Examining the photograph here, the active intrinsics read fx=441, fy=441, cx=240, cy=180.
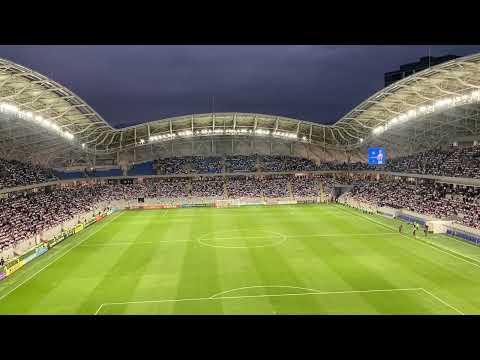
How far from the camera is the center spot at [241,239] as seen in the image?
39938 mm

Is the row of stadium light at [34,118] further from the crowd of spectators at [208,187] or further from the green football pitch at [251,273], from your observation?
the crowd of spectators at [208,187]

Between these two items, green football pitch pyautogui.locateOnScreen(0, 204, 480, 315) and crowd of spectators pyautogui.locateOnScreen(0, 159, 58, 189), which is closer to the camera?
green football pitch pyautogui.locateOnScreen(0, 204, 480, 315)

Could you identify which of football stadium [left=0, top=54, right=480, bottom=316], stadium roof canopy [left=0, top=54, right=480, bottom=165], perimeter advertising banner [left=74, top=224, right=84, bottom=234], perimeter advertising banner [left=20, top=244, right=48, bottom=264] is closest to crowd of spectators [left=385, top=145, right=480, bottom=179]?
football stadium [left=0, top=54, right=480, bottom=316]

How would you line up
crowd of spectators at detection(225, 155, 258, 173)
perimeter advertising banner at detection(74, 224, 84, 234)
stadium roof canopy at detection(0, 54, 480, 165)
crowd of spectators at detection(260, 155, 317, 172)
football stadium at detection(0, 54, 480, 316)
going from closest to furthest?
football stadium at detection(0, 54, 480, 316), stadium roof canopy at detection(0, 54, 480, 165), perimeter advertising banner at detection(74, 224, 84, 234), crowd of spectators at detection(260, 155, 317, 172), crowd of spectators at detection(225, 155, 258, 173)

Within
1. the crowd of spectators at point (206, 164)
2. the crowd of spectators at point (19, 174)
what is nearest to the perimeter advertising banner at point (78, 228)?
the crowd of spectators at point (19, 174)

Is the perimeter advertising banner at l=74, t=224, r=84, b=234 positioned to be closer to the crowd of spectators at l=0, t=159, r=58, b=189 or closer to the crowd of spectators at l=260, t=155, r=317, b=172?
the crowd of spectators at l=0, t=159, r=58, b=189

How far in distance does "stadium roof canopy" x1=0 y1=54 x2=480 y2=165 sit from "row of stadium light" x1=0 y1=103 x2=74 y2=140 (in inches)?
3.6

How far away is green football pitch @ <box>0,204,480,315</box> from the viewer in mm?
23469

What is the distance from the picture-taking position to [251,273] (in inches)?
1182

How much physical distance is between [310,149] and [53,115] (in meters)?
50.8

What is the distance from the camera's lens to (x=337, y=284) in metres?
26.9
